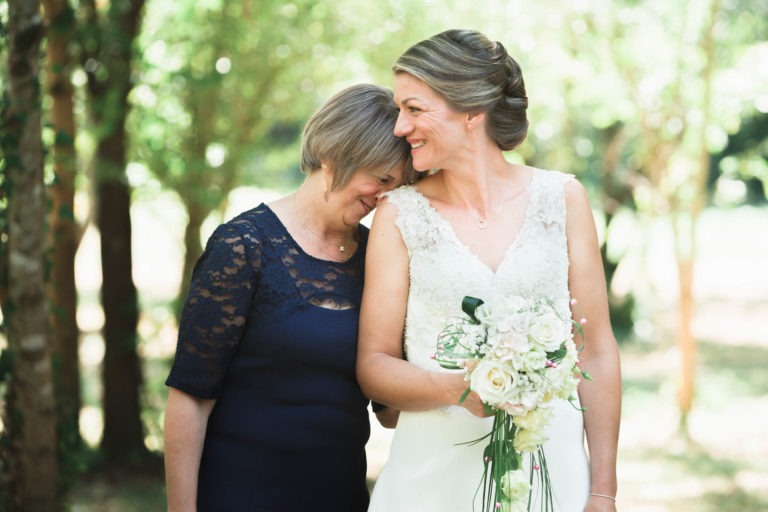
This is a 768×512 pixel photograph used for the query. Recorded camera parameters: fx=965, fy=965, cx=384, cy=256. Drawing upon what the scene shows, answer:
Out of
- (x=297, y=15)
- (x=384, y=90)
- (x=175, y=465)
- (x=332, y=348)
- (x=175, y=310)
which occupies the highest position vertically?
(x=297, y=15)

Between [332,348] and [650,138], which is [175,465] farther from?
[650,138]

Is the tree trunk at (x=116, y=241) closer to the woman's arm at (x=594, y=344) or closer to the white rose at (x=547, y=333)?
the woman's arm at (x=594, y=344)

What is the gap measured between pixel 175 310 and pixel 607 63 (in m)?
5.06

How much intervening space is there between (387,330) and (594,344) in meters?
0.66

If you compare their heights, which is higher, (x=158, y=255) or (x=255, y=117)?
(x=255, y=117)

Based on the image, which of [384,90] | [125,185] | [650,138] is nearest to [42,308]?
[384,90]

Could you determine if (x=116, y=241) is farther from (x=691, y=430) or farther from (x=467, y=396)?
(x=691, y=430)

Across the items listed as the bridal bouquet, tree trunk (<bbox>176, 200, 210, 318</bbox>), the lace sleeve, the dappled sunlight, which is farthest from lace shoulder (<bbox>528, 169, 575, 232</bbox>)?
the dappled sunlight

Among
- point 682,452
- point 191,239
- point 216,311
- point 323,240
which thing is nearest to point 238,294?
point 216,311

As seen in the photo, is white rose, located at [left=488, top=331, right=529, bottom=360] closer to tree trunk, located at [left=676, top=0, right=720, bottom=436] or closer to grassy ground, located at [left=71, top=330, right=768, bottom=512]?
grassy ground, located at [left=71, top=330, right=768, bottom=512]

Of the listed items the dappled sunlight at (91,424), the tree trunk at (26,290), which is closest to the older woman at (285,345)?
→ the tree trunk at (26,290)

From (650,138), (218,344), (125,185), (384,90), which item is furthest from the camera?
(650,138)

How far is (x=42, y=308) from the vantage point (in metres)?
4.01

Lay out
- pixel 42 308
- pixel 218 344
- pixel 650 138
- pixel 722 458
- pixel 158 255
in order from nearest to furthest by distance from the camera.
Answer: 1. pixel 218 344
2. pixel 42 308
3. pixel 722 458
4. pixel 650 138
5. pixel 158 255
